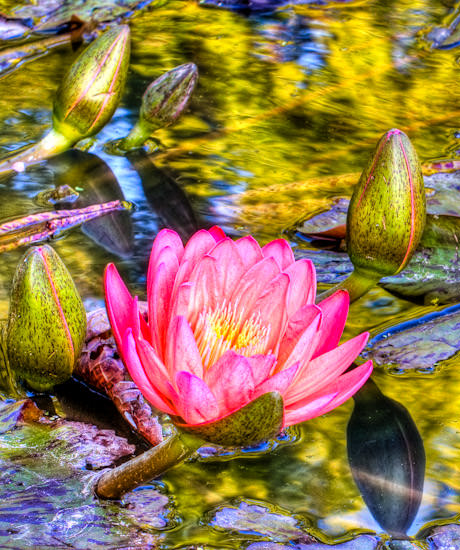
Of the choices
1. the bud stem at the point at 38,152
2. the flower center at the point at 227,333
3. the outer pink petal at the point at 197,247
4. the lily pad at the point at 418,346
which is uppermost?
the outer pink petal at the point at 197,247

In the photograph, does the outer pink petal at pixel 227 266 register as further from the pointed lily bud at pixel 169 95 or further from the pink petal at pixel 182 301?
the pointed lily bud at pixel 169 95

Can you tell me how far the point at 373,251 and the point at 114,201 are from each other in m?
0.98

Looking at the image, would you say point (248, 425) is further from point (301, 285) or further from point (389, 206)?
point (389, 206)

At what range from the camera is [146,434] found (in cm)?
146

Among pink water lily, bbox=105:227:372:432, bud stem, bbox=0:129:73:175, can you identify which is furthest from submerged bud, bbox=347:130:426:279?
bud stem, bbox=0:129:73:175

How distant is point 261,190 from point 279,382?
1.46 m

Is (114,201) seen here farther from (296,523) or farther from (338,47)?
(338,47)

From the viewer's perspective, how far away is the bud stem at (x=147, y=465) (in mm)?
1203

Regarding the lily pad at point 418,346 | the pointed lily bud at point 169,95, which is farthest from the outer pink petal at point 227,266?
the pointed lily bud at point 169,95

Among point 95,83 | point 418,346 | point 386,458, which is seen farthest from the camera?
point 95,83

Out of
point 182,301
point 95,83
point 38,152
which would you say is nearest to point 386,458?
point 182,301

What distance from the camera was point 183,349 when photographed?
112cm

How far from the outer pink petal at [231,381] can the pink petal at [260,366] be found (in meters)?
0.01

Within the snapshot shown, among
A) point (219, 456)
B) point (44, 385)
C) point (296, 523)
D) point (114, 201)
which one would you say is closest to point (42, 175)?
point (114, 201)
